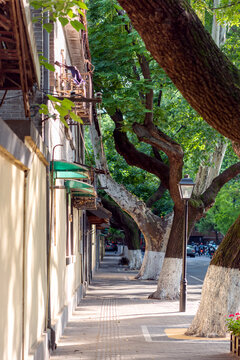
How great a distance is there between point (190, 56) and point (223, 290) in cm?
653

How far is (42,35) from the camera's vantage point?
11.5 meters

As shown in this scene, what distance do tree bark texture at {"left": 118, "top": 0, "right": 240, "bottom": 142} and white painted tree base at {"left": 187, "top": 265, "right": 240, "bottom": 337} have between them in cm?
574

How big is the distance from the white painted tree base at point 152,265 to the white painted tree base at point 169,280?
715 centimetres

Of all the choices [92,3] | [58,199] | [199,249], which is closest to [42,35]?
[58,199]

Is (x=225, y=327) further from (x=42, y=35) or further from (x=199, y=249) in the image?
(x=199, y=249)

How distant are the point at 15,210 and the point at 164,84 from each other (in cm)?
1612

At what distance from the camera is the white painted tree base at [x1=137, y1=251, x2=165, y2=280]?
28.7m

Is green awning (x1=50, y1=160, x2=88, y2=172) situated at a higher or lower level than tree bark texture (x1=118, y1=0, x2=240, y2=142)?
lower

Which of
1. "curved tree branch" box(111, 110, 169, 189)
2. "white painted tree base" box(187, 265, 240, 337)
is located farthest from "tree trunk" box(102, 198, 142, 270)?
"white painted tree base" box(187, 265, 240, 337)

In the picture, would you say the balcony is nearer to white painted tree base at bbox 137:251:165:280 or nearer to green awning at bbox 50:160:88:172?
green awning at bbox 50:160:88:172

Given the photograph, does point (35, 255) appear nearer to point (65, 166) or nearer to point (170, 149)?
point (65, 166)

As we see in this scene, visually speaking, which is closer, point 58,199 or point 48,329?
point 48,329

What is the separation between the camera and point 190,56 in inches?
245

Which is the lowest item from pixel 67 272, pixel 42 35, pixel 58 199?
pixel 67 272
